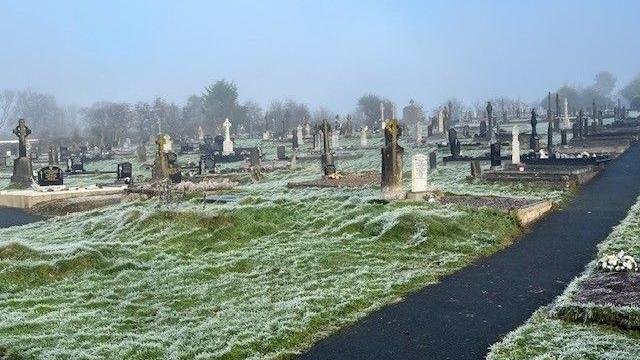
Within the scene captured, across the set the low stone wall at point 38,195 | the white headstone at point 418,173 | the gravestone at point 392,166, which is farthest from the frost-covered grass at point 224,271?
the low stone wall at point 38,195

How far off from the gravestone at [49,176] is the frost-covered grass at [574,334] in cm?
2641

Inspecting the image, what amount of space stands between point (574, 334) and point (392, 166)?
11790 millimetres

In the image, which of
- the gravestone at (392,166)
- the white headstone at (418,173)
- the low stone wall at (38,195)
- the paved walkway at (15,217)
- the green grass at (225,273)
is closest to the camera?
the green grass at (225,273)

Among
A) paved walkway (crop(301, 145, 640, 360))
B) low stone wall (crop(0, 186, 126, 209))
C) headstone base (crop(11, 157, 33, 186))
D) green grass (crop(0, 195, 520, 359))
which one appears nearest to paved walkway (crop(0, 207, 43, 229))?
low stone wall (crop(0, 186, 126, 209))

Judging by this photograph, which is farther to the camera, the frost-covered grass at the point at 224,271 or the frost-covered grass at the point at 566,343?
the frost-covered grass at the point at 224,271

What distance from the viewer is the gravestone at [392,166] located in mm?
19484

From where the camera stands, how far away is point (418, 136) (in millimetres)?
49625

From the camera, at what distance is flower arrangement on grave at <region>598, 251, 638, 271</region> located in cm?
1059

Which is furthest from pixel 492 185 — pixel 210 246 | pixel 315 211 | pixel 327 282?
pixel 327 282

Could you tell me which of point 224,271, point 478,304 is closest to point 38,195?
point 224,271

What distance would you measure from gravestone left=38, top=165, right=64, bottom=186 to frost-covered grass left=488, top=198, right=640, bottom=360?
86.7ft

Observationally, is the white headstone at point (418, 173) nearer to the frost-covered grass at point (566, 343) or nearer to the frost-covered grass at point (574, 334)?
the frost-covered grass at point (574, 334)

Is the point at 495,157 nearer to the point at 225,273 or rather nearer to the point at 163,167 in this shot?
the point at 163,167

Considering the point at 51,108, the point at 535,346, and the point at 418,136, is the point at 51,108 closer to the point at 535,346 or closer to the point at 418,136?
the point at 418,136
